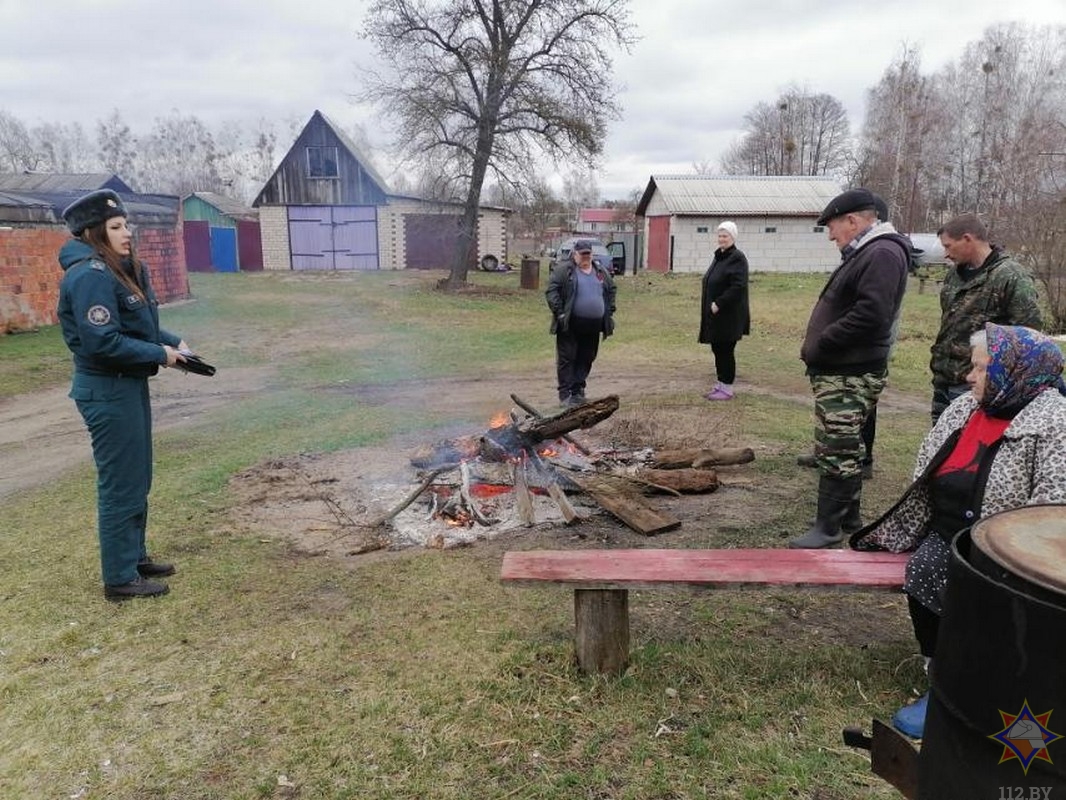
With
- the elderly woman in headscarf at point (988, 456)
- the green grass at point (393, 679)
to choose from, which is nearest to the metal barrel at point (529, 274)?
the green grass at point (393, 679)

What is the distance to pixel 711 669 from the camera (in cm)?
311

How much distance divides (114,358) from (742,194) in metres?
33.9

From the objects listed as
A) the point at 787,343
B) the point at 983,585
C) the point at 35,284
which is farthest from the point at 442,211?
the point at 983,585

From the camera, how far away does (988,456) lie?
270 centimetres

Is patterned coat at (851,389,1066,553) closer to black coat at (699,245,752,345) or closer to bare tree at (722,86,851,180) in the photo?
black coat at (699,245,752,345)

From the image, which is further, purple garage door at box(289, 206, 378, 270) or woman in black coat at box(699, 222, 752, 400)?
purple garage door at box(289, 206, 378, 270)

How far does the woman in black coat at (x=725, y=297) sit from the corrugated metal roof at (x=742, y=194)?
25872 millimetres

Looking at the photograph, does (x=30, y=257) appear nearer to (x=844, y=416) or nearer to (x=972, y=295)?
(x=844, y=416)

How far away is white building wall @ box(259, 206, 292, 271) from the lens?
102ft

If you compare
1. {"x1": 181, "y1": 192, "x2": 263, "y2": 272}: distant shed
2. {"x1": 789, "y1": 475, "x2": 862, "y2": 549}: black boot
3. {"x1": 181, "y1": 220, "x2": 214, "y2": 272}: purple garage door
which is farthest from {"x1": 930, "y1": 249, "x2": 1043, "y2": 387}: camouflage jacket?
{"x1": 181, "y1": 220, "x2": 214, "y2": 272}: purple garage door

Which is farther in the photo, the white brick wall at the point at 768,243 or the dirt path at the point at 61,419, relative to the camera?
the white brick wall at the point at 768,243

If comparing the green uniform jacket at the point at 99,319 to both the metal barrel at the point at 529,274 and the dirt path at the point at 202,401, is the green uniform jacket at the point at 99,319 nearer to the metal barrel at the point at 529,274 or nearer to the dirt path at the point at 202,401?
the dirt path at the point at 202,401

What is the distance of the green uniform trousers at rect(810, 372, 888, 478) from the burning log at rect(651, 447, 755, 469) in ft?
5.41

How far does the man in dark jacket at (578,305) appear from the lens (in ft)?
23.8
